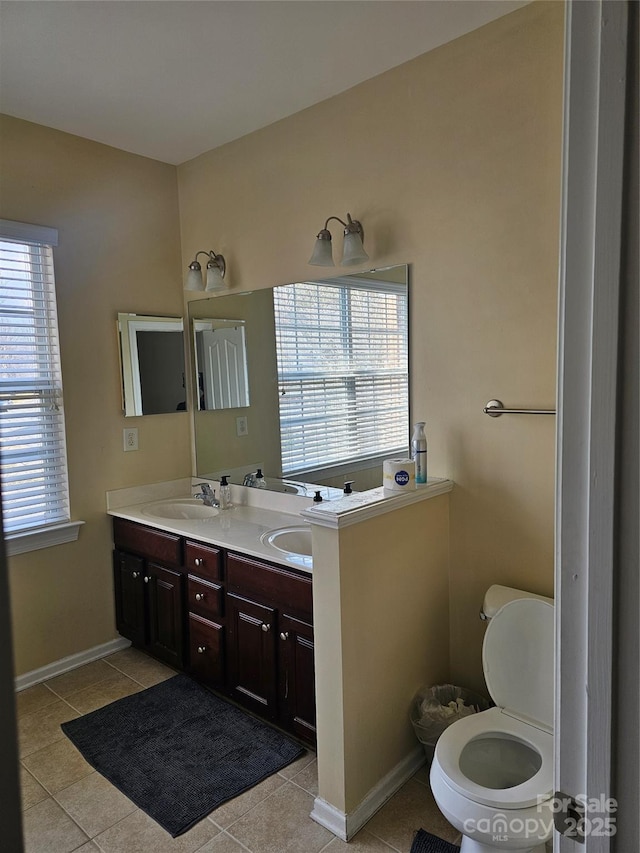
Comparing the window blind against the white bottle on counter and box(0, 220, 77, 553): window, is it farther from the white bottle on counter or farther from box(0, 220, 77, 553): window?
the white bottle on counter

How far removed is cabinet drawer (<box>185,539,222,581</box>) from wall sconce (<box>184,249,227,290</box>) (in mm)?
1360

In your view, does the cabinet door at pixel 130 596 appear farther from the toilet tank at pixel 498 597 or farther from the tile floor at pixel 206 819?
the toilet tank at pixel 498 597

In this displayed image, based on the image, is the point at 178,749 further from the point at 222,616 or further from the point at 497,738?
the point at 497,738

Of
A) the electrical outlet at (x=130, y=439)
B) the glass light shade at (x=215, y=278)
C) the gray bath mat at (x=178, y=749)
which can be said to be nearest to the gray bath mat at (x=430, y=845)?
the gray bath mat at (x=178, y=749)

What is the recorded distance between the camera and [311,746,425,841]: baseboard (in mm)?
1850

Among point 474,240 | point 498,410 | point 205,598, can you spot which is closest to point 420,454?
point 498,410

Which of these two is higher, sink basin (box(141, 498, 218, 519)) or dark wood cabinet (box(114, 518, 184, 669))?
sink basin (box(141, 498, 218, 519))

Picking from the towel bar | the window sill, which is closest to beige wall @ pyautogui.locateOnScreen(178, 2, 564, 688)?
the towel bar

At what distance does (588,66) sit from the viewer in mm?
606

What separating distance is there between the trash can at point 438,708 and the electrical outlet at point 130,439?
6.41 ft

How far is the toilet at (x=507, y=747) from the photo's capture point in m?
1.49

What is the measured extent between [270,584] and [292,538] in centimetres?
37

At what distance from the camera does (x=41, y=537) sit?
2.76m

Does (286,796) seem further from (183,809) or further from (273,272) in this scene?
(273,272)
